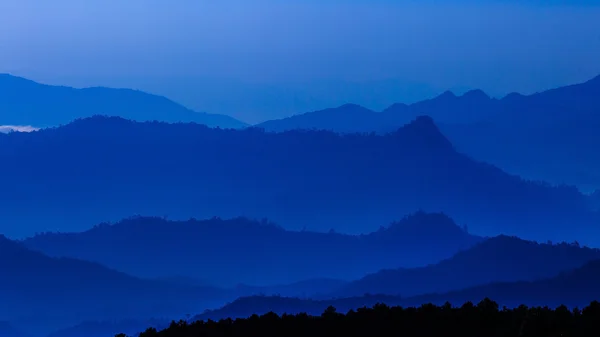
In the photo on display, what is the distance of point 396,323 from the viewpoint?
33156 mm

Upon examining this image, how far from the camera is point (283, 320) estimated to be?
34.4m

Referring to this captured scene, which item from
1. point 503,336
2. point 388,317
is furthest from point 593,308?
point 388,317

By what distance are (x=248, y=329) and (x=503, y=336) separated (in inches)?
361

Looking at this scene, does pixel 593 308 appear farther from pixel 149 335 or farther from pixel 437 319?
pixel 149 335

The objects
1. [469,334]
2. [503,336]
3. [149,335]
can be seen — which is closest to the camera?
[503,336]

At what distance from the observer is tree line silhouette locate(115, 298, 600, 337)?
31.2 m

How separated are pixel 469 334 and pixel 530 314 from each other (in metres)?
2.11

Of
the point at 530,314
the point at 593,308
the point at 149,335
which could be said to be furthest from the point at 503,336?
the point at 149,335

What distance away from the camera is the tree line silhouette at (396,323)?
31203mm

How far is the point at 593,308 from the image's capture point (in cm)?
3114

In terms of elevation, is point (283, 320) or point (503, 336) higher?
point (283, 320)

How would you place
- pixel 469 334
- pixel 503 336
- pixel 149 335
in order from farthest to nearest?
pixel 149 335
pixel 469 334
pixel 503 336

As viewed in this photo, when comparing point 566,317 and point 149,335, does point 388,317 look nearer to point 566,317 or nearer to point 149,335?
point 566,317

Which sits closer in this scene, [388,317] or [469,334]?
[469,334]
